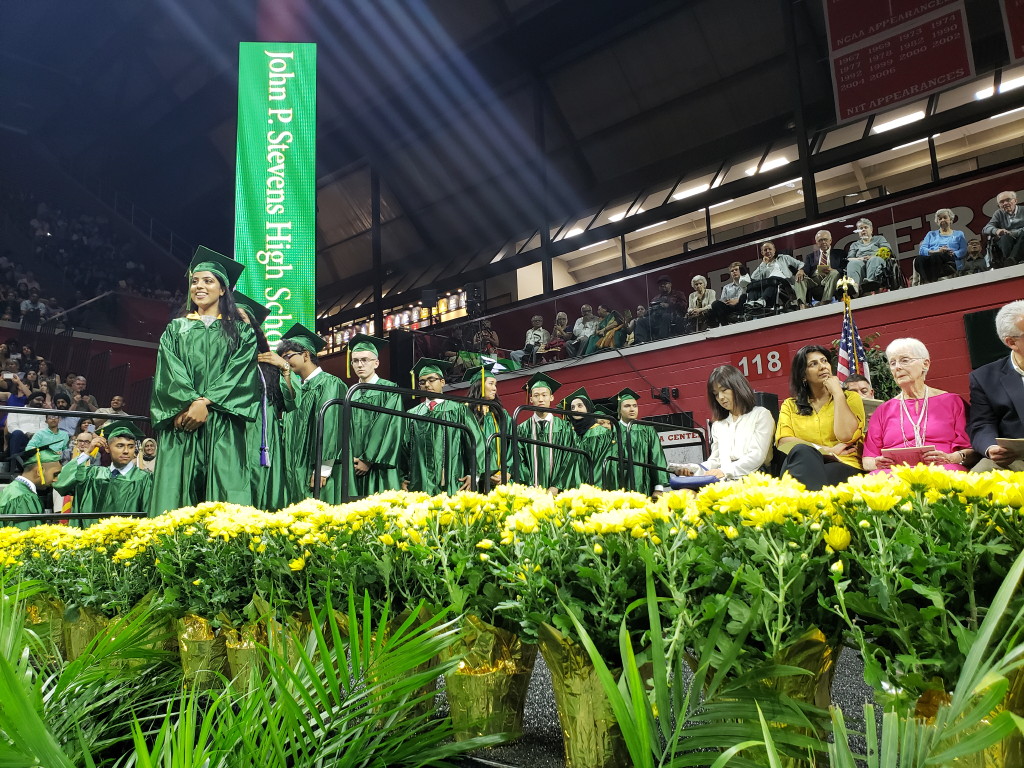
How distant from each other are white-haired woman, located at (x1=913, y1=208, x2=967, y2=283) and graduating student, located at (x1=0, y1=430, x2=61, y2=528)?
9566 millimetres

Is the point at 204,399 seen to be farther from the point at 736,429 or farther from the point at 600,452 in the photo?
the point at 600,452

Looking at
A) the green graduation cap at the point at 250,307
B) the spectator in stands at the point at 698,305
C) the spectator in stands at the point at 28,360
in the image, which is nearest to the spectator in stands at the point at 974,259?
the spectator in stands at the point at 698,305

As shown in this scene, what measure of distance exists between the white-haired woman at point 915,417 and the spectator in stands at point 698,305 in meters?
7.46

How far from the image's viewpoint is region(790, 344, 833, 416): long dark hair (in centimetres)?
382

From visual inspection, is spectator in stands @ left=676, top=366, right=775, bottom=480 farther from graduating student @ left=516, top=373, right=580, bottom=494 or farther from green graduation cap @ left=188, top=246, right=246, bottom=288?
graduating student @ left=516, top=373, right=580, bottom=494

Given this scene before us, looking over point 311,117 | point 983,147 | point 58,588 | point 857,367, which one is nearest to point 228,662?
→ point 58,588

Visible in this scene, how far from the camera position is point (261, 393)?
4.21 m

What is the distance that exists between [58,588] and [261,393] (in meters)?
1.85

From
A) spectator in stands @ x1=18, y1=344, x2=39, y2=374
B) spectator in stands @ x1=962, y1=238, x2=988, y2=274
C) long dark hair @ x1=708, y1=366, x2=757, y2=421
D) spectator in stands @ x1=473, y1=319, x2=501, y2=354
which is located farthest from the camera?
spectator in stands @ x1=18, y1=344, x2=39, y2=374

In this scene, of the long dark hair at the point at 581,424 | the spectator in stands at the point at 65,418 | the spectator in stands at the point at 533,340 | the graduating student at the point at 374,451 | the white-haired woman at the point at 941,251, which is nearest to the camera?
the graduating student at the point at 374,451

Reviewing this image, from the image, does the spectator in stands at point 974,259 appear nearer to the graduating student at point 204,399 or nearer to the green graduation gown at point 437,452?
the green graduation gown at point 437,452

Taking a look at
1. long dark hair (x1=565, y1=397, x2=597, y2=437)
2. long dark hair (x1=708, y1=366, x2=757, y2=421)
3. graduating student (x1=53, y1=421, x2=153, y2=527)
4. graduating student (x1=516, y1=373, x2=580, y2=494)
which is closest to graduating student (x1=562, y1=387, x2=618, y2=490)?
graduating student (x1=516, y1=373, x2=580, y2=494)

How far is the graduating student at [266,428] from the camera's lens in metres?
4.14

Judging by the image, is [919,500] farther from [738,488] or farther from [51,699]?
[51,699]
